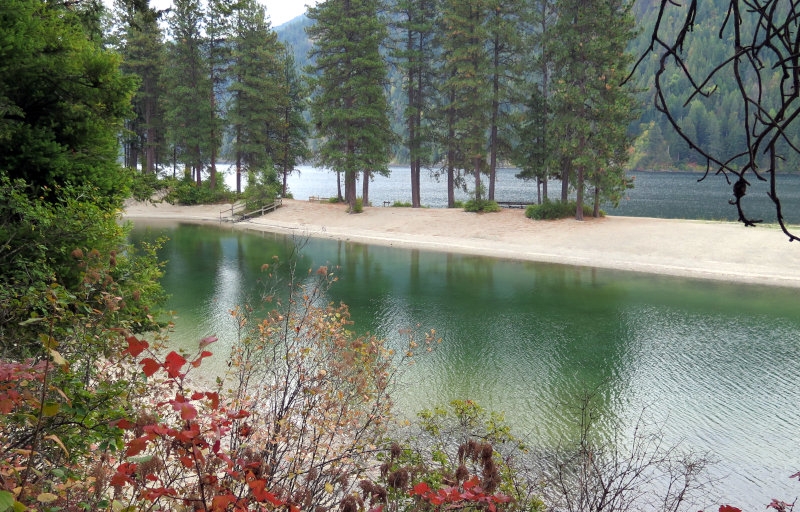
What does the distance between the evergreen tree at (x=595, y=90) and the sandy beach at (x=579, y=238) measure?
9.82 feet

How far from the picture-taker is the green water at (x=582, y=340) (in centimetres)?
917

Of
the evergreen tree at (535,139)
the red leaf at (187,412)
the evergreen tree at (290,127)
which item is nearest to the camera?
the red leaf at (187,412)

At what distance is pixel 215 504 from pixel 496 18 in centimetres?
3413

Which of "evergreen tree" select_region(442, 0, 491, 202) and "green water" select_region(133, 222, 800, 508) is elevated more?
"evergreen tree" select_region(442, 0, 491, 202)

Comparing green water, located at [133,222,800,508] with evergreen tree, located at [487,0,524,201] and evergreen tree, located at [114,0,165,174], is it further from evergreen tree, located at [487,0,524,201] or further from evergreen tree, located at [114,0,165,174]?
evergreen tree, located at [114,0,165,174]

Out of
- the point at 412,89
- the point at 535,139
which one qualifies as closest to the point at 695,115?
the point at 535,139

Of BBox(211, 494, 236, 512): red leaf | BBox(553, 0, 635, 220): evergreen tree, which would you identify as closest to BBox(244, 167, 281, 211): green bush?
BBox(553, 0, 635, 220): evergreen tree

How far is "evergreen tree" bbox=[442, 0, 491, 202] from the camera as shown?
3166 cm

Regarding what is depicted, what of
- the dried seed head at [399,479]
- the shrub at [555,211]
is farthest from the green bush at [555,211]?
the dried seed head at [399,479]

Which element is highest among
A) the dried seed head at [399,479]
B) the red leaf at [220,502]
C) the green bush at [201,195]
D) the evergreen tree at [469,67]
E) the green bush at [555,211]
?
the evergreen tree at [469,67]

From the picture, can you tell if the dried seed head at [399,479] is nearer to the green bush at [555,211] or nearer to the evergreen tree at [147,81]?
the green bush at [555,211]

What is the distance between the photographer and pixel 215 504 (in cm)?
202

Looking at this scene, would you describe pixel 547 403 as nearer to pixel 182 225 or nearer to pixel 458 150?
pixel 458 150

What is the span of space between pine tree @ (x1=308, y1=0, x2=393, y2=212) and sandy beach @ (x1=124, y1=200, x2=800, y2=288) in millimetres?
4078
